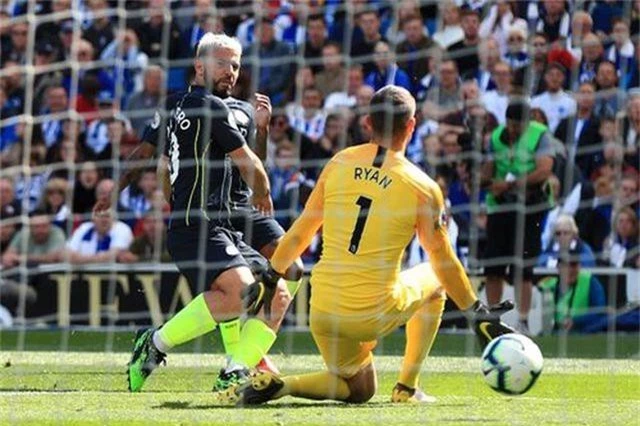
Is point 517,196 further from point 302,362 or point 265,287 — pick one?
point 265,287

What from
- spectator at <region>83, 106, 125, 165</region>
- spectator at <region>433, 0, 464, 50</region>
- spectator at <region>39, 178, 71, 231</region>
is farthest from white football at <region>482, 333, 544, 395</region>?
spectator at <region>83, 106, 125, 165</region>

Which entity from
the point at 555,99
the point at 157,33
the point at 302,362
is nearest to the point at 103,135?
the point at 157,33

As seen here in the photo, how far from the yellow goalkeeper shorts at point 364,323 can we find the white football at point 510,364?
1.66 ft

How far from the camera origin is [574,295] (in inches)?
627

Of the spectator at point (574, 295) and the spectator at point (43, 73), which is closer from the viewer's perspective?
the spectator at point (574, 295)

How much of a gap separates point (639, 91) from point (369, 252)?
731 cm

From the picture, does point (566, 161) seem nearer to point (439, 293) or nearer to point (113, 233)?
point (113, 233)

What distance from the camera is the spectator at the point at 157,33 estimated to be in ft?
57.1

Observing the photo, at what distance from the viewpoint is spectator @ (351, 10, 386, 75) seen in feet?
53.4

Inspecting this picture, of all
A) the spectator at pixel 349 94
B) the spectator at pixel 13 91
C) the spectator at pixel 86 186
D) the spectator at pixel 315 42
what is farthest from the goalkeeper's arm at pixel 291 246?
the spectator at pixel 13 91

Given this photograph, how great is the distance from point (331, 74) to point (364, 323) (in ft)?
26.1

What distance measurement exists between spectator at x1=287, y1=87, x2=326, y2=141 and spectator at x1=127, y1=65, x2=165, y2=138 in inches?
51.8

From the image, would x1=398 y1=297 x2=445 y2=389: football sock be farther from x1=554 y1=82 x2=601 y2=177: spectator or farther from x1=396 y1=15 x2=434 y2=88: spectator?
x1=396 y1=15 x2=434 y2=88: spectator

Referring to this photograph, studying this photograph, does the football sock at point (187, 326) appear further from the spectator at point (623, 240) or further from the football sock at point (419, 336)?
the spectator at point (623, 240)
